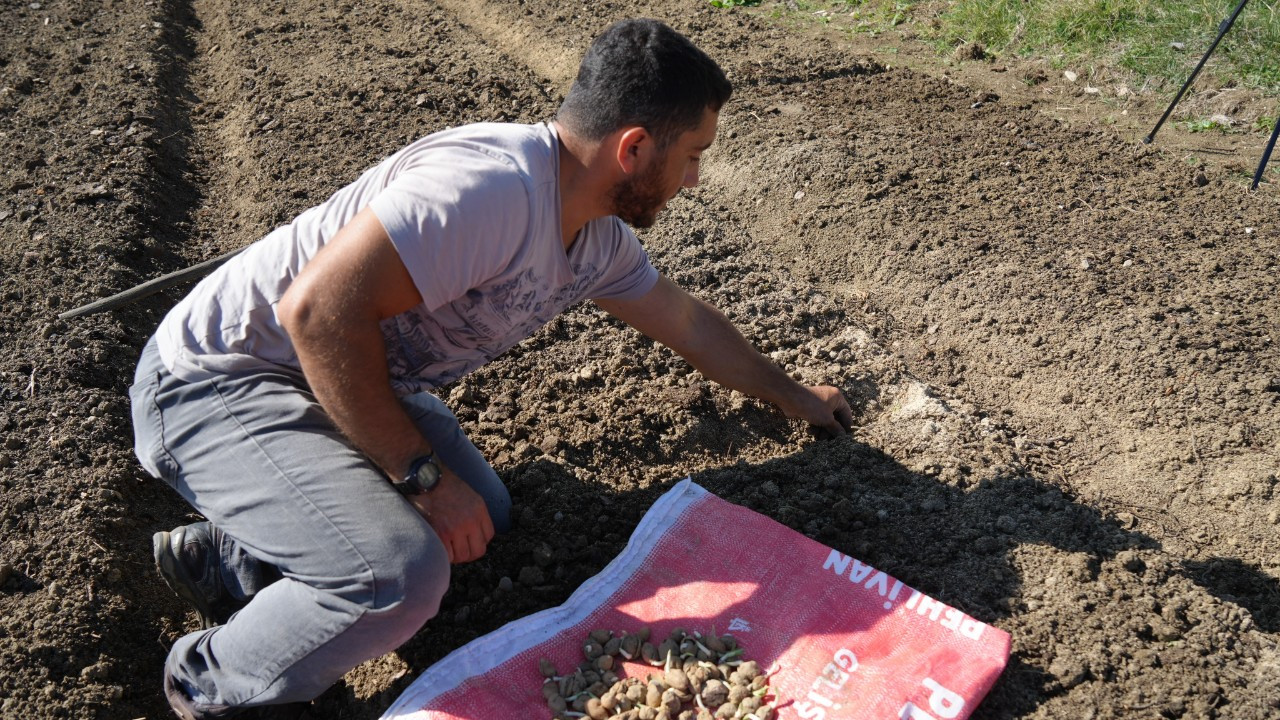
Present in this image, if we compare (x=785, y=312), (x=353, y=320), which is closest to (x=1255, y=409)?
(x=785, y=312)

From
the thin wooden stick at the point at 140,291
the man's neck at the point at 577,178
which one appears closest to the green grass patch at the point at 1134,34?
the man's neck at the point at 577,178

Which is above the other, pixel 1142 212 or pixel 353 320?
pixel 353 320

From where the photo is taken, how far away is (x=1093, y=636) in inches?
89.0

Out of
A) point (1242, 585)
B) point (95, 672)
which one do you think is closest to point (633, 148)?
point (95, 672)

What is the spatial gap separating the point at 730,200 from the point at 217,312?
9.25 ft

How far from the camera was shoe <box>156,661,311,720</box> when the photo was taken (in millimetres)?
2199

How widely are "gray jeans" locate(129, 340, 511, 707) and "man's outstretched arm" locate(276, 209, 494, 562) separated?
8 centimetres

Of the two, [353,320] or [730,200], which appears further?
[730,200]

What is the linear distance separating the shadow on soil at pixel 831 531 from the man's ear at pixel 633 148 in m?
1.10

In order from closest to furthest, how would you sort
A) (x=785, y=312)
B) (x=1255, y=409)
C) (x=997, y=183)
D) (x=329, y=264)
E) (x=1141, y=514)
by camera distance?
(x=329, y=264) < (x=1141, y=514) < (x=1255, y=409) < (x=785, y=312) < (x=997, y=183)

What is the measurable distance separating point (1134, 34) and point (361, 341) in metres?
5.10

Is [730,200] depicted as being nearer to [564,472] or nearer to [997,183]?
[997,183]

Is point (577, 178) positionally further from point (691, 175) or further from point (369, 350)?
→ point (369, 350)

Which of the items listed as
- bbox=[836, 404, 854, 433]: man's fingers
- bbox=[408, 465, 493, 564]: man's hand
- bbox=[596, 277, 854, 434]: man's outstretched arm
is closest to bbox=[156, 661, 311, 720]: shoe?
bbox=[408, 465, 493, 564]: man's hand
